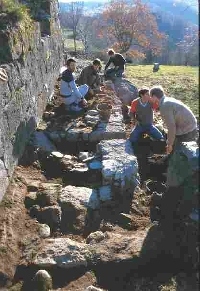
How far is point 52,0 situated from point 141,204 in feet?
28.1

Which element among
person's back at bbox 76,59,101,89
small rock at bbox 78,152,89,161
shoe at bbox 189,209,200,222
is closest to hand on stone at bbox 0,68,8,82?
small rock at bbox 78,152,89,161

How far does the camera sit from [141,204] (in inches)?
252

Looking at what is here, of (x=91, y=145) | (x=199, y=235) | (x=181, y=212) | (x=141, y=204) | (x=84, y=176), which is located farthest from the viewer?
(x=91, y=145)

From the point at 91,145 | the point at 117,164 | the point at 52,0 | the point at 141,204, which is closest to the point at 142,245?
the point at 141,204

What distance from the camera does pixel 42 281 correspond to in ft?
14.9

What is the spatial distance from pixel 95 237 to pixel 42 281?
1.04 meters

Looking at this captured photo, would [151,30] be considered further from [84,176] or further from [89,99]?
[84,176]

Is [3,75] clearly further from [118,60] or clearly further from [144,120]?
[118,60]

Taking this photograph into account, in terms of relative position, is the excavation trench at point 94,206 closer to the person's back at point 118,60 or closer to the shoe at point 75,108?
the shoe at point 75,108

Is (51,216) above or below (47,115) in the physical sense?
below

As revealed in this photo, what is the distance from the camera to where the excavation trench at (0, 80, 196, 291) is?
4816 millimetres

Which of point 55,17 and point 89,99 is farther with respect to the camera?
point 55,17

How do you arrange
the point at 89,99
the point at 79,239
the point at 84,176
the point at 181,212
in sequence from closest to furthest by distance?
the point at 181,212, the point at 79,239, the point at 84,176, the point at 89,99

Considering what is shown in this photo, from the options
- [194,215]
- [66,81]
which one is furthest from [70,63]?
[194,215]
